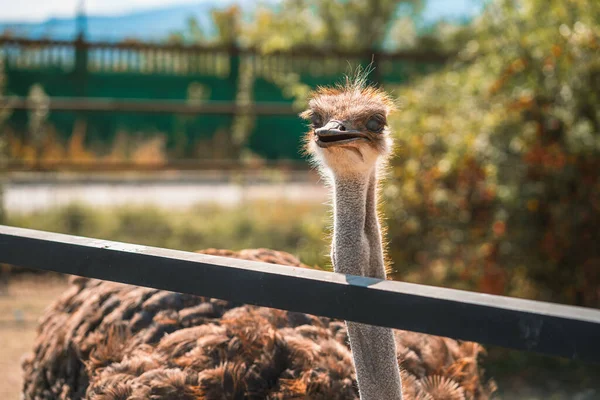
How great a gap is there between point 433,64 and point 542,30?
8326mm

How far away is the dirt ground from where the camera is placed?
15.5ft

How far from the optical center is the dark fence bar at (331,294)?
122cm

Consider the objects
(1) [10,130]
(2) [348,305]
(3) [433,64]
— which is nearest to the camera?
(2) [348,305]

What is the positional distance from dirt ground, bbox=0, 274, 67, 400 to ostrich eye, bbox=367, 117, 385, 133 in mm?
3052

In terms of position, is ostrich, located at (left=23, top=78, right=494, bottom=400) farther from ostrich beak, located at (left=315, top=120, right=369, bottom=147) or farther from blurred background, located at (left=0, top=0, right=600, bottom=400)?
blurred background, located at (left=0, top=0, right=600, bottom=400)

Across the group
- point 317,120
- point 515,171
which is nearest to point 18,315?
point 515,171

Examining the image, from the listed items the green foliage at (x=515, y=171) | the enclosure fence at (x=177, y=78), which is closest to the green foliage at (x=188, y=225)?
the enclosure fence at (x=177, y=78)

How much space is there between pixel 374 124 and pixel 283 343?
0.76m

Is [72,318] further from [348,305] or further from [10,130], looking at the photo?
[10,130]

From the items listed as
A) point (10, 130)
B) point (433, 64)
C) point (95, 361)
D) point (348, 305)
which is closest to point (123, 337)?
point (95, 361)

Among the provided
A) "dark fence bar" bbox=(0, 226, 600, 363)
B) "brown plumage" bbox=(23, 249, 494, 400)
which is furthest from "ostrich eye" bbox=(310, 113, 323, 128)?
"brown plumage" bbox=(23, 249, 494, 400)

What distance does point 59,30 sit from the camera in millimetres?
11750

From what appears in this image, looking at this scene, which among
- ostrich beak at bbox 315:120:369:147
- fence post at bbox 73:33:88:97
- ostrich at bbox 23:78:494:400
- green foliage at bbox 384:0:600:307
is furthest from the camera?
fence post at bbox 73:33:88:97

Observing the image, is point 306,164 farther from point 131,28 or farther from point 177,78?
point 131,28
